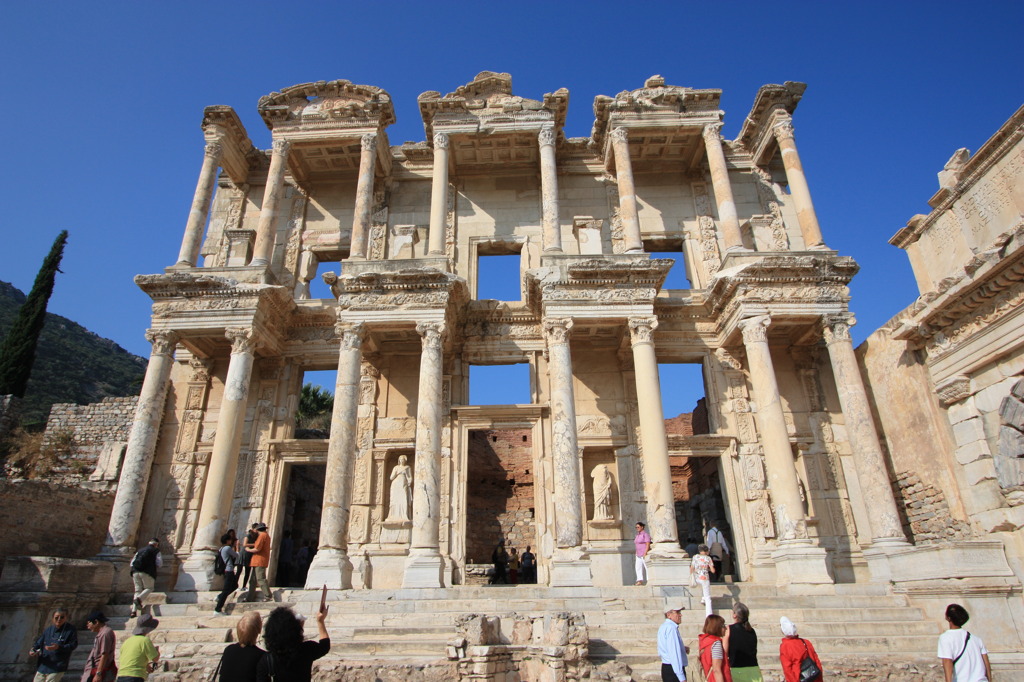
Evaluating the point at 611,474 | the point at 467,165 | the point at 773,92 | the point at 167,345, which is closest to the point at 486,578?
the point at 611,474

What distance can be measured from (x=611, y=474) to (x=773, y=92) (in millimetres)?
11241

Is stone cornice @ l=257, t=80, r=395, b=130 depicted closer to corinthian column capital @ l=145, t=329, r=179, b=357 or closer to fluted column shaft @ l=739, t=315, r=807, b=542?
corinthian column capital @ l=145, t=329, r=179, b=357

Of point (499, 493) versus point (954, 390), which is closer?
point (954, 390)

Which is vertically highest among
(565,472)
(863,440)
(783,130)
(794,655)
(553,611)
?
(783,130)

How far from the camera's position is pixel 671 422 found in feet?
97.6

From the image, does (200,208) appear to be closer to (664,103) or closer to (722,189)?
(664,103)

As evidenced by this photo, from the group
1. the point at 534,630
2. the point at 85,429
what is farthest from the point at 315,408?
the point at 534,630

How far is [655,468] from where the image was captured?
43.0ft

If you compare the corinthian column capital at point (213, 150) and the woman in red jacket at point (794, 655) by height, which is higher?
the corinthian column capital at point (213, 150)

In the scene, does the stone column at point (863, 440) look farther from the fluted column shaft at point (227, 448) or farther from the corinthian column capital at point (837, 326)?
the fluted column shaft at point (227, 448)

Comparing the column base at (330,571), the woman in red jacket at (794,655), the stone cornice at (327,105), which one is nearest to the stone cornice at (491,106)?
the stone cornice at (327,105)

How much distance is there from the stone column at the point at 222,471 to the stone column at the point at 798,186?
45.4ft

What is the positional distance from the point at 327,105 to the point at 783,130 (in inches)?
497

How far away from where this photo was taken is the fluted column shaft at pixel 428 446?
41.6ft
